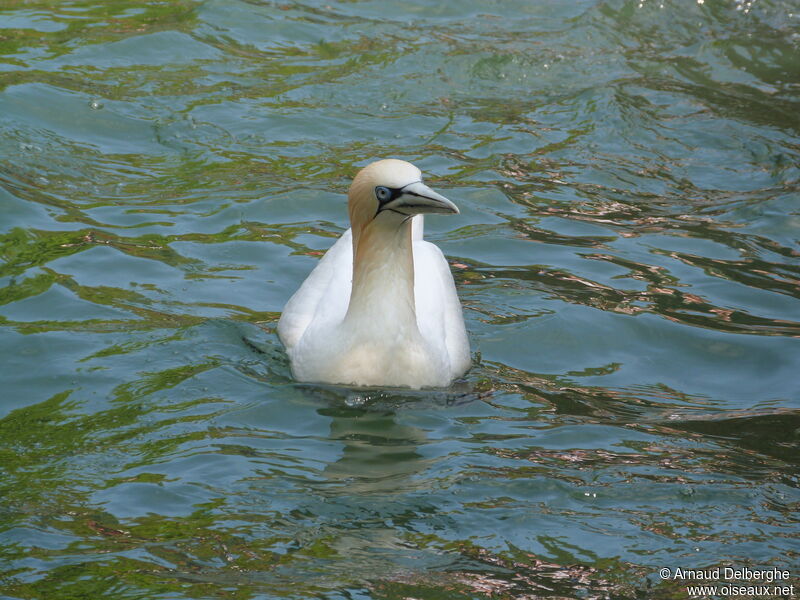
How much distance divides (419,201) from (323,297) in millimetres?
1281

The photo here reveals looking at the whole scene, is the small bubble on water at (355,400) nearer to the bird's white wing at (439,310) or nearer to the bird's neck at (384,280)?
the bird's neck at (384,280)

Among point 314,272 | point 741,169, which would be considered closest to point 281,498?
point 314,272

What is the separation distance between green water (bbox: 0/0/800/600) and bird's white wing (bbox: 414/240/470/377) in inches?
7.5

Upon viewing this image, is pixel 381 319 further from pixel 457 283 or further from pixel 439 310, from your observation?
pixel 457 283

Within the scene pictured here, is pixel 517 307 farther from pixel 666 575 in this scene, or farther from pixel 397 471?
pixel 666 575

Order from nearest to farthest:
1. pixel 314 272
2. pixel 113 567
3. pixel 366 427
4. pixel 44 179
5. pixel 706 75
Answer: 1. pixel 113 567
2. pixel 366 427
3. pixel 314 272
4. pixel 44 179
5. pixel 706 75

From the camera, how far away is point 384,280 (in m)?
6.44

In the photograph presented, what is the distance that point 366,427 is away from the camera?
241 inches

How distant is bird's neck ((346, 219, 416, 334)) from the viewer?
6.41 meters

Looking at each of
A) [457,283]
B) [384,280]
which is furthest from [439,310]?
[457,283]

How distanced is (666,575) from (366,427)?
1.87 m

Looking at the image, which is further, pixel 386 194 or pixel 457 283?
pixel 457 283

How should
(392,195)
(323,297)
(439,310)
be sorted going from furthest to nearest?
(323,297) < (439,310) < (392,195)

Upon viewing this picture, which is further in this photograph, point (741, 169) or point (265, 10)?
point (265, 10)
